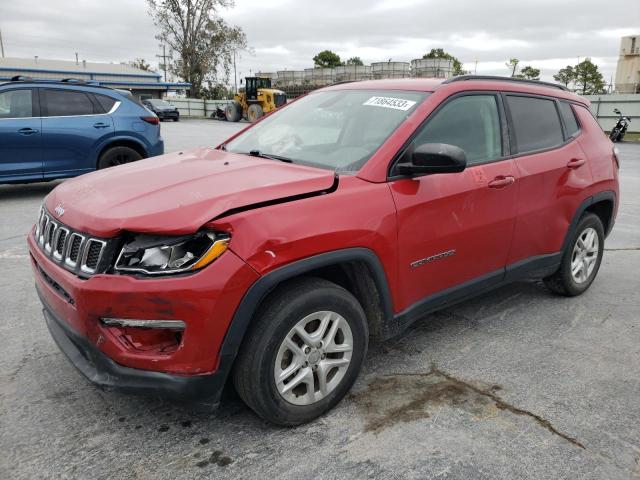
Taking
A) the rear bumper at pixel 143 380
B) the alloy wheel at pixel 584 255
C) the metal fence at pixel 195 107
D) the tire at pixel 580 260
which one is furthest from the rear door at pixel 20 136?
the metal fence at pixel 195 107

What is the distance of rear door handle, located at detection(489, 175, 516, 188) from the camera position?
3.38 m

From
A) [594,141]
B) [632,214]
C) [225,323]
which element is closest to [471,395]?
[225,323]

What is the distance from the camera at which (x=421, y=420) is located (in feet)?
8.95

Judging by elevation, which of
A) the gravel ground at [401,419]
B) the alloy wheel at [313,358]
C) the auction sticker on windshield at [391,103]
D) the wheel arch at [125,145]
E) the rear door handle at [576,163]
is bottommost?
the gravel ground at [401,419]

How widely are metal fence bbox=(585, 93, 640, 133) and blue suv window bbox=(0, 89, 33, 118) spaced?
24847 mm

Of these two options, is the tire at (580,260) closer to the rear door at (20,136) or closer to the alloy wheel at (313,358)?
the alloy wheel at (313,358)

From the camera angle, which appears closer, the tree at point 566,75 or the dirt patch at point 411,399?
the dirt patch at point 411,399

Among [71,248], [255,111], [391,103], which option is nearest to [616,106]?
[255,111]

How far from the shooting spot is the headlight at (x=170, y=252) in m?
2.25

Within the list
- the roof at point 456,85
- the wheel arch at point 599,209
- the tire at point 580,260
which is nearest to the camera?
the roof at point 456,85

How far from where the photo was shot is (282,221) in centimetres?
240

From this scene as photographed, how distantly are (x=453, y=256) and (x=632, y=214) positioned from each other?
19.3ft

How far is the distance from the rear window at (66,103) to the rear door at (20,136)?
18cm

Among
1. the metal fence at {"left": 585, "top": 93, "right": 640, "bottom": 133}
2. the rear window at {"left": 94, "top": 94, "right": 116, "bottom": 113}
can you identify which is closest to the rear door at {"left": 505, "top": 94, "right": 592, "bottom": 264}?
the rear window at {"left": 94, "top": 94, "right": 116, "bottom": 113}
